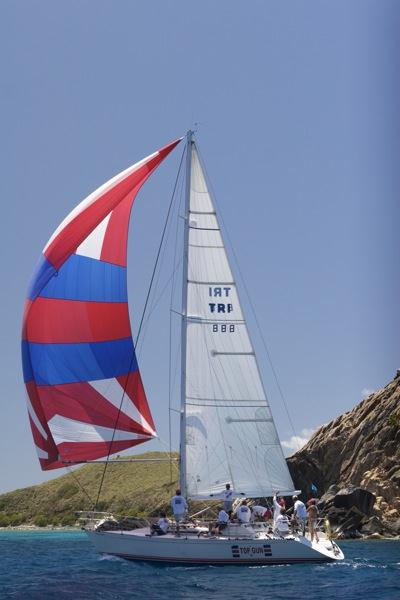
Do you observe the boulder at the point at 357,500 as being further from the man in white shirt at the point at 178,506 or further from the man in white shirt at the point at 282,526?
the man in white shirt at the point at 178,506

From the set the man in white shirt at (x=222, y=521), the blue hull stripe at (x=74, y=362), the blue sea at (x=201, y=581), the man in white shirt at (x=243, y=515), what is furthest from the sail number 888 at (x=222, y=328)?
the blue sea at (x=201, y=581)

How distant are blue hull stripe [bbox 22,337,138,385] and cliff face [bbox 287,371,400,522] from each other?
24418 mm

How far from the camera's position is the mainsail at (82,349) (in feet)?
83.3

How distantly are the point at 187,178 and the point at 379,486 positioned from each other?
26.6 metres

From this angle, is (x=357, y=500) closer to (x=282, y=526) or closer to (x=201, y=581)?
(x=282, y=526)

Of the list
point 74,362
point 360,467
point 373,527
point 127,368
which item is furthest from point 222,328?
point 360,467

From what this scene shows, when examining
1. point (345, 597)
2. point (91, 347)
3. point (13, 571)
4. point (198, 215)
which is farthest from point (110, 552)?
point (198, 215)

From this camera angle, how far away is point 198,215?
1089 inches

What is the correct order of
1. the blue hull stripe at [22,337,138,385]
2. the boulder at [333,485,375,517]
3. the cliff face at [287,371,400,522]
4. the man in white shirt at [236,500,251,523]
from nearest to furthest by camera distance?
the man in white shirt at [236,500,251,523]
the blue hull stripe at [22,337,138,385]
the boulder at [333,485,375,517]
the cliff face at [287,371,400,522]

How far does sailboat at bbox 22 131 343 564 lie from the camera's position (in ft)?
83.3

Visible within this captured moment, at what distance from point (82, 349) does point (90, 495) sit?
66.3 meters

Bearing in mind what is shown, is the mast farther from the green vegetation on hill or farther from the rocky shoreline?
the green vegetation on hill

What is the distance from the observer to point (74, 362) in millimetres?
25812

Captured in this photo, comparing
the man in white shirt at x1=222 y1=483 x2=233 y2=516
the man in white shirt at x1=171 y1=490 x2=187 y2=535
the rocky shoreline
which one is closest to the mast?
the man in white shirt at x1=171 y1=490 x2=187 y2=535
